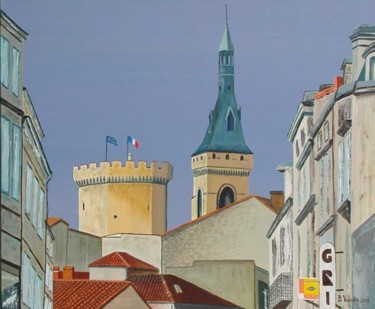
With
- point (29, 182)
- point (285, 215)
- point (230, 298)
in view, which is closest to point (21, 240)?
point (29, 182)

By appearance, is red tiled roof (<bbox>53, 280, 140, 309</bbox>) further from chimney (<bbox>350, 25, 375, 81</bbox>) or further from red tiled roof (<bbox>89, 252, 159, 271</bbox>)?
chimney (<bbox>350, 25, 375, 81</bbox>)

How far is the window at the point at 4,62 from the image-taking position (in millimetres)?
32125

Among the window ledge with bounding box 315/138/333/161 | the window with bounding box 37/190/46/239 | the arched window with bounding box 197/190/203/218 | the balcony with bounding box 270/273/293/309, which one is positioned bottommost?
the balcony with bounding box 270/273/293/309

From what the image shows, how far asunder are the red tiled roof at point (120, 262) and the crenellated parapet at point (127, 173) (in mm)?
31076

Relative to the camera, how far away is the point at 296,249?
56875 millimetres

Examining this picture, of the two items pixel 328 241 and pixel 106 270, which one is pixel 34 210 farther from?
pixel 106 270

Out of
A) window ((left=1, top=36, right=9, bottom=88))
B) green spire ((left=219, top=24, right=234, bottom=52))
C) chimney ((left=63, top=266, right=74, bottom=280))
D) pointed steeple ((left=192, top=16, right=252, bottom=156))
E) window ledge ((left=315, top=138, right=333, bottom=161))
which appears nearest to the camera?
window ((left=1, top=36, right=9, bottom=88))

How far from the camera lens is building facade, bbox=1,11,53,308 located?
32.5m

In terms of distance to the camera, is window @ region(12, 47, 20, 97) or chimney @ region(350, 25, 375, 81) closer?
window @ region(12, 47, 20, 97)

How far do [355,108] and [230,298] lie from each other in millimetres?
59890

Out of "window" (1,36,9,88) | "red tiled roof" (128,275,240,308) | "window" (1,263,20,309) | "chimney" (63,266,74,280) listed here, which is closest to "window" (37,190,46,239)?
"window" (1,263,20,309)

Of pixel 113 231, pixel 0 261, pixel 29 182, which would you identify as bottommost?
pixel 0 261

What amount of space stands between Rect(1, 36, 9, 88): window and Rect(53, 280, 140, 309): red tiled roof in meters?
52.0

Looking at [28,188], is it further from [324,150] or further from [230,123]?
[230,123]
